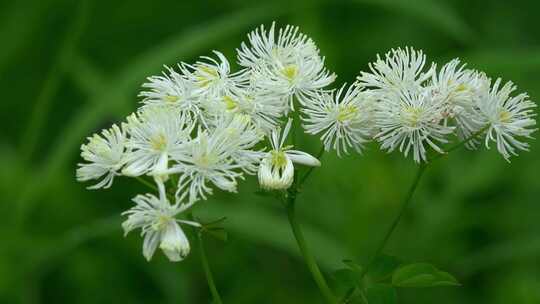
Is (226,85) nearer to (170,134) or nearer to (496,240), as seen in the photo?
(170,134)

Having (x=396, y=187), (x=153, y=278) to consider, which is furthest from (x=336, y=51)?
(x=153, y=278)

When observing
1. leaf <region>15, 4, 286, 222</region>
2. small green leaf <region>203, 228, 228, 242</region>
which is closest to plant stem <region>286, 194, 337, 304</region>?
small green leaf <region>203, 228, 228, 242</region>

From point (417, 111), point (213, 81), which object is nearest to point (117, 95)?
point (213, 81)

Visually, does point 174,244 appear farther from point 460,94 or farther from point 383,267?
point 460,94

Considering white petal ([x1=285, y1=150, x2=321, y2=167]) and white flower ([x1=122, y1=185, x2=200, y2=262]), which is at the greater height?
white petal ([x1=285, y1=150, x2=321, y2=167])

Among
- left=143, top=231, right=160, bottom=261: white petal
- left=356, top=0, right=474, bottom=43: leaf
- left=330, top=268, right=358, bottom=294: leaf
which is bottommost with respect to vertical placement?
left=143, top=231, right=160, bottom=261: white petal

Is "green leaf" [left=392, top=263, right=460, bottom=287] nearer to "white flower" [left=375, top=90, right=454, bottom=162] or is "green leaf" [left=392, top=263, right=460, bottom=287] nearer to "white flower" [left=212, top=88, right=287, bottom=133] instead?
"white flower" [left=375, top=90, right=454, bottom=162]
